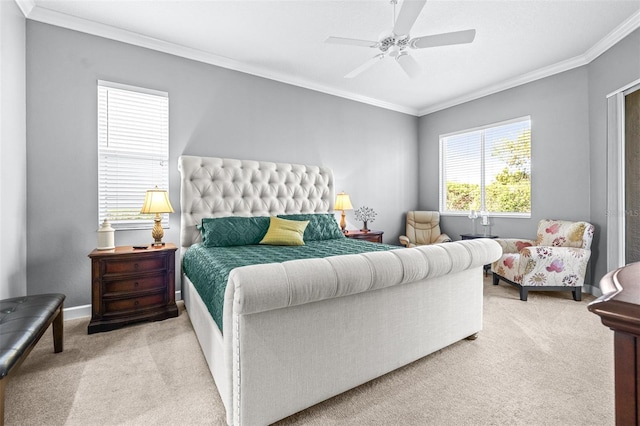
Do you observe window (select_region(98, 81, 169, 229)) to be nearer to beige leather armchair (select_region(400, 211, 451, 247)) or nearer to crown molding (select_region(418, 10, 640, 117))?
beige leather armchair (select_region(400, 211, 451, 247))

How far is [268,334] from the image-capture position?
1.37 metres

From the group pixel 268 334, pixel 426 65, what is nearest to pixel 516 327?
pixel 268 334

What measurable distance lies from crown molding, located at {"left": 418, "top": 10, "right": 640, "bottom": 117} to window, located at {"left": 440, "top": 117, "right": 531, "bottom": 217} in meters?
0.51

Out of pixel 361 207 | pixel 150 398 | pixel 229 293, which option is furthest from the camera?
pixel 361 207

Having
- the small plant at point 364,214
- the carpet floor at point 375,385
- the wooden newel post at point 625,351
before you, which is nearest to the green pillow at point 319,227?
the small plant at point 364,214

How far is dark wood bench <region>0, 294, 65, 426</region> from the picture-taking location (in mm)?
1308

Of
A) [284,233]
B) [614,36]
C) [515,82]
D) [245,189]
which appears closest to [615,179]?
[614,36]

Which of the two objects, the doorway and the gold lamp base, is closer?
the gold lamp base

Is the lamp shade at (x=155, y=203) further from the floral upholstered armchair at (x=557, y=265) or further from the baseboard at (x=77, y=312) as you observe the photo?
the floral upholstered armchair at (x=557, y=265)

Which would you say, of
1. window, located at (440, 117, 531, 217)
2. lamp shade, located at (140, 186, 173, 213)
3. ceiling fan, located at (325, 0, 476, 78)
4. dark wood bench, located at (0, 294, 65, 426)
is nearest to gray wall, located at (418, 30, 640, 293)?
Answer: window, located at (440, 117, 531, 217)

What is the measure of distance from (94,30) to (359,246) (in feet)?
11.0

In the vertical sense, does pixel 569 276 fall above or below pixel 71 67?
below

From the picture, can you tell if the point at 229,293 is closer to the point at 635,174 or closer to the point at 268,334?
the point at 268,334

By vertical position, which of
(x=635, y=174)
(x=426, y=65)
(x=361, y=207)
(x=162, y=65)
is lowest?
(x=361, y=207)
